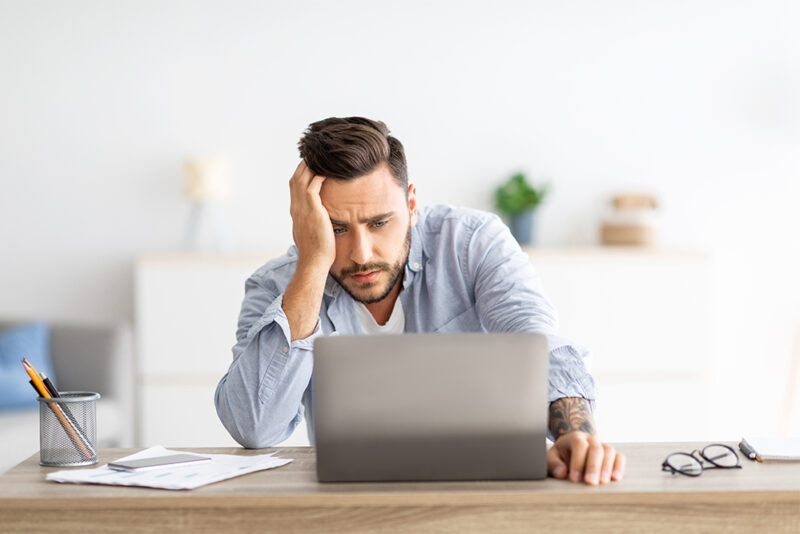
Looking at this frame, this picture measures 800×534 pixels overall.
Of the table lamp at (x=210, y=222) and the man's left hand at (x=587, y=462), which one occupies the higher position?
the table lamp at (x=210, y=222)

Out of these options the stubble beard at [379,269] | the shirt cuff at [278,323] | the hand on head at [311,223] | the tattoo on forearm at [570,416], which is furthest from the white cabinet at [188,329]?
the tattoo on forearm at [570,416]

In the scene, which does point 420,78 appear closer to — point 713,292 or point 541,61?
point 541,61

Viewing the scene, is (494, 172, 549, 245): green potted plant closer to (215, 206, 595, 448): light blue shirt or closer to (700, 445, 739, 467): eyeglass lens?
(215, 206, 595, 448): light blue shirt

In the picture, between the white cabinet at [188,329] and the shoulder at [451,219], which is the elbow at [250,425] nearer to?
the shoulder at [451,219]

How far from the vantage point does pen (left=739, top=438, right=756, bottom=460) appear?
160cm

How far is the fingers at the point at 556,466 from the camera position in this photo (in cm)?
145

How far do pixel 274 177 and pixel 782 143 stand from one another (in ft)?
8.28

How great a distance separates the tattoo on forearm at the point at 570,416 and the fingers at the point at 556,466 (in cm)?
9

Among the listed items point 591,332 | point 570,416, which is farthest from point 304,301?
point 591,332

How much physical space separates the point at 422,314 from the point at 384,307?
0.10 meters

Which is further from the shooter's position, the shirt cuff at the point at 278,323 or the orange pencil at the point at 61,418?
the shirt cuff at the point at 278,323

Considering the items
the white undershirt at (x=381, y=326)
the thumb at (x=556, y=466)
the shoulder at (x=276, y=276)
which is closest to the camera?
the thumb at (x=556, y=466)

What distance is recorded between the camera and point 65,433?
5.23 feet

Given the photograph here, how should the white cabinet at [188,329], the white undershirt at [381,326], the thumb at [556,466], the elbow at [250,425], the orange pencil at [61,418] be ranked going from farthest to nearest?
1. the white cabinet at [188,329]
2. the white undershirt at [381,326]
3. the elbow at [250,425]
4. the orange pencil at [61,418]
5. the thumb at [556,466]
